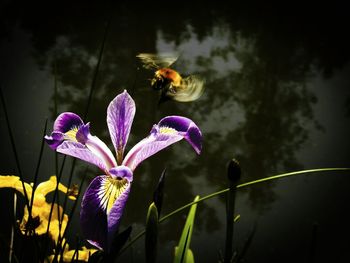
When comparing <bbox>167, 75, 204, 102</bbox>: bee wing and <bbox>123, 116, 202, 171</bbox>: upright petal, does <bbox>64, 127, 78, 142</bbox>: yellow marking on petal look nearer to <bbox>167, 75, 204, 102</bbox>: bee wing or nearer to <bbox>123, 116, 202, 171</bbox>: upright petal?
<bbox>123, 116, 202, 171</bbox>: upright petal

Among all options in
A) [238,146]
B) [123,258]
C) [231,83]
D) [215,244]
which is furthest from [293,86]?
[123,258]

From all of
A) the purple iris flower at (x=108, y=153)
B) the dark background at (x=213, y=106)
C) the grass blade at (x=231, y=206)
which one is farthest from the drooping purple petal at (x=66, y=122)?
the dark background at (x=213, y=106)

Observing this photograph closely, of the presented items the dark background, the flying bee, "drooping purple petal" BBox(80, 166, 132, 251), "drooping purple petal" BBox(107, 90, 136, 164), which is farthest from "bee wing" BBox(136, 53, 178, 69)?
the dark background

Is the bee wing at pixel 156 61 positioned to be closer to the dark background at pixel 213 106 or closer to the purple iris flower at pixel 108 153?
the purple iris flower at pixel 108 153

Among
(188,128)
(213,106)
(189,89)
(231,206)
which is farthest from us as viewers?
(213,106)

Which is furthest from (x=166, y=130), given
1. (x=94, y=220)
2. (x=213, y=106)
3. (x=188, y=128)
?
(x=213, y=106)

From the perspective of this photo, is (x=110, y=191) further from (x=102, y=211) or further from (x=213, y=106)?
(x=213, y=106)
